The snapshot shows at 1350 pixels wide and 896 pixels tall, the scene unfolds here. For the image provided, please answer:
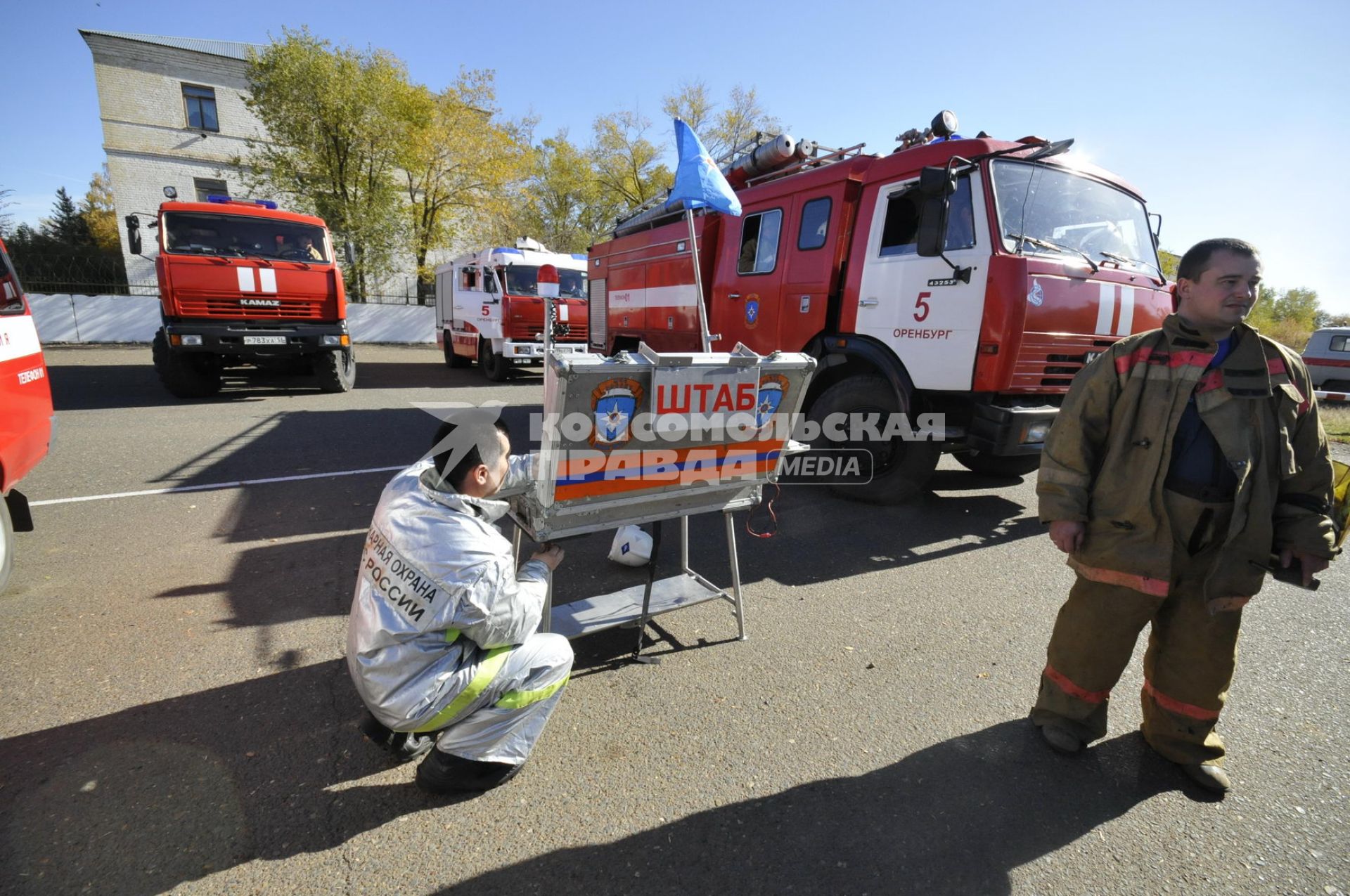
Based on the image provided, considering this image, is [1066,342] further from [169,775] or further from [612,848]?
[169,775]

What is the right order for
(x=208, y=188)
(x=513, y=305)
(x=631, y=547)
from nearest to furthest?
(x=631, y=547), (x=513, y=305), (x=208, y=188)

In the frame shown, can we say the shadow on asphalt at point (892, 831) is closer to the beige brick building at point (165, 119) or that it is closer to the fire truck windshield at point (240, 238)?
the fire truck windshield at point (240, 238)

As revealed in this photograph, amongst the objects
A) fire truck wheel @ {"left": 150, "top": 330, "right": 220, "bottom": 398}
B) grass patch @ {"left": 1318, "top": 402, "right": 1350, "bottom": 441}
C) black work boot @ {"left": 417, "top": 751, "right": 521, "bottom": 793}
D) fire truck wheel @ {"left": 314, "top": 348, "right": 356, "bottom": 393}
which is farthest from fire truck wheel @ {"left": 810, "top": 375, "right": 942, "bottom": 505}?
fire truck wheel @ {"left": 150, "top": 330, "right": 220, "bottom": 398}

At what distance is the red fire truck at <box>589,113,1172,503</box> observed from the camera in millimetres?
4188

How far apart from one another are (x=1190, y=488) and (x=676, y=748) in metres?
2.06

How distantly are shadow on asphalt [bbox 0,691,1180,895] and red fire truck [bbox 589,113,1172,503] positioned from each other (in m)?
2.52

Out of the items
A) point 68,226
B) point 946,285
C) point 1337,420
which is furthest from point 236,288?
point 68,226

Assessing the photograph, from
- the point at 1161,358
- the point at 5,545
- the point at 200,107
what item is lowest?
the point at 5,545

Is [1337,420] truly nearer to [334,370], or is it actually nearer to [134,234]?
[334,370]

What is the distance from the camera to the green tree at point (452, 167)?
73.7ft

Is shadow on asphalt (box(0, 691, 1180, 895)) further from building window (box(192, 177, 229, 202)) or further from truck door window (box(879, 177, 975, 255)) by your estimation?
building window (box(192, 177, 229, 202))

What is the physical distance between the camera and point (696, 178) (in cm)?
344

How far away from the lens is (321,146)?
20.2 m

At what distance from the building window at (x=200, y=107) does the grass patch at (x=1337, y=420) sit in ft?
117
